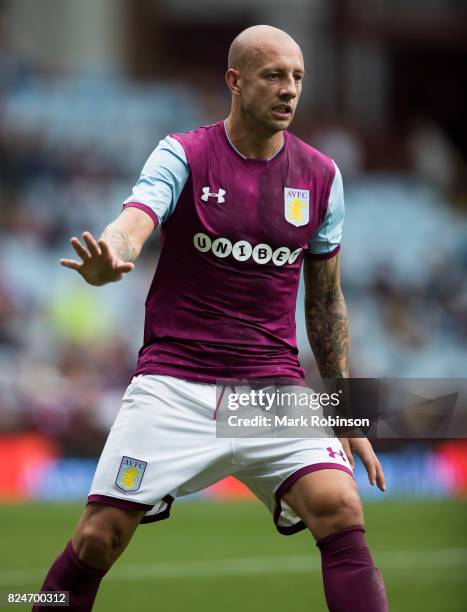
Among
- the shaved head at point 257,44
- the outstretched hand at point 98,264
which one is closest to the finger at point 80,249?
the outstretched hand at point 98,264

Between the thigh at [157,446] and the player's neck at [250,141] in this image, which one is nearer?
the thigh at [157,446]

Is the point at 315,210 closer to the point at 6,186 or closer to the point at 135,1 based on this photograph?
the point at 6,186

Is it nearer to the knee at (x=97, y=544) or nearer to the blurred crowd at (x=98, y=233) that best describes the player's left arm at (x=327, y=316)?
the knee at (x=97, y=544)

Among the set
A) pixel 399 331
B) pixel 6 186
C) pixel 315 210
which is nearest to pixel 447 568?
pixel 315 210

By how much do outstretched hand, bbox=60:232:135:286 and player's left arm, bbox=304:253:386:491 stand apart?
137 centimetres

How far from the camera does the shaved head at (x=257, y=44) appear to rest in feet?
17.6

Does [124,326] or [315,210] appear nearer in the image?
[315,210]

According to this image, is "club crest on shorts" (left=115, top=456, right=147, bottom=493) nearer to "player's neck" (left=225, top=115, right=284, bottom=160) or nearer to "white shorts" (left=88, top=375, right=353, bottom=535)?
"white shorts" (left=88, top=375, right=353, bottom=535)

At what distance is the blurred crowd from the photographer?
14.5m

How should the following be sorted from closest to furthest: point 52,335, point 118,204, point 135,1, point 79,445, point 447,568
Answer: point 447,568, point 79,445, point 52,335, point 118,204, point 135,1

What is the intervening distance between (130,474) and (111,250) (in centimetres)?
102

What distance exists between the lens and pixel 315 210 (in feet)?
18.1

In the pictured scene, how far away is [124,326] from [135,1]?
7.52m

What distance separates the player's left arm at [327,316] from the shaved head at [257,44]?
85 cm
